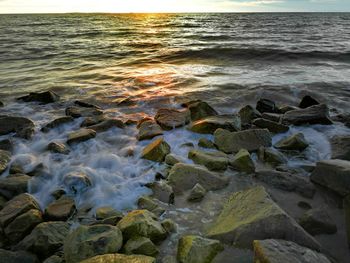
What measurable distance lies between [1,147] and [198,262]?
14.1ft

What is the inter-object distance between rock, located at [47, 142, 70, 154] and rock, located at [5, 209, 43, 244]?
201 cm

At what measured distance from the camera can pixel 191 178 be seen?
444cm

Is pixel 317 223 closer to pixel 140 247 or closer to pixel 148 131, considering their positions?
pixel 140 247

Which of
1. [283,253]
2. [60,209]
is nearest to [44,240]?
[60,209]

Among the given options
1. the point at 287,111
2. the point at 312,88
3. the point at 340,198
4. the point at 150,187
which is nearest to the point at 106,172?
the point at 150,187

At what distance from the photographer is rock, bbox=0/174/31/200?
4.20 metres

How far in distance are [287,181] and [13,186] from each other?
3.59m

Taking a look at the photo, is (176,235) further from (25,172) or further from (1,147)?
(1,147)

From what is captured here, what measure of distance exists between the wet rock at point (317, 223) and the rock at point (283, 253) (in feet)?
2.33

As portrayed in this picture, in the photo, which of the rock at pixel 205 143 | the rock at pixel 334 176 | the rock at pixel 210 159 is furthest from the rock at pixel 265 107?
the rock at pixel 334 176

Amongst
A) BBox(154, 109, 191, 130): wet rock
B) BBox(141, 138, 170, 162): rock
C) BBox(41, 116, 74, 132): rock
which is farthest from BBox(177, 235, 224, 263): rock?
BBox(41, 116, 74, 132): rock

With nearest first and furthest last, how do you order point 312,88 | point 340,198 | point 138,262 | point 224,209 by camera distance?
1. point 138,262
2. point 224,209
3. point 340,198
4. point 312,88

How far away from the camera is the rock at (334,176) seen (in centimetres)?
391

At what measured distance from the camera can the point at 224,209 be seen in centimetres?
375
